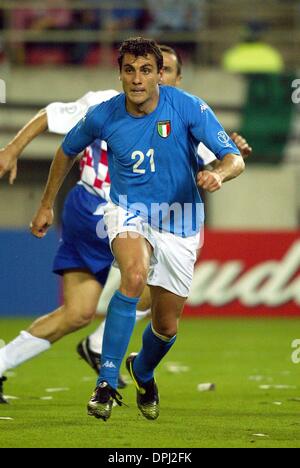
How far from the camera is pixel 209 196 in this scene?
17609mm

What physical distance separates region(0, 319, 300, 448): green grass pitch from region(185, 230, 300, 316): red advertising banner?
2195 millimetres

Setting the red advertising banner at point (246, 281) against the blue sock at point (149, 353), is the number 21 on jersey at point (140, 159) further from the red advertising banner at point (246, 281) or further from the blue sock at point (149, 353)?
the red advertising banner at point (246, 281)

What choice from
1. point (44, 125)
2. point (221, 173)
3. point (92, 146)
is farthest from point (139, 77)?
point (92, 146)

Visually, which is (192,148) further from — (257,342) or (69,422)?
(257,342)

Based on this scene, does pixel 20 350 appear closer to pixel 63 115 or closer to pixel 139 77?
pixel 63 115

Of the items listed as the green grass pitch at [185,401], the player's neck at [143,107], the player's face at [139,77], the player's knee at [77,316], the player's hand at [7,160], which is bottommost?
the green grass pitch at [185,401]

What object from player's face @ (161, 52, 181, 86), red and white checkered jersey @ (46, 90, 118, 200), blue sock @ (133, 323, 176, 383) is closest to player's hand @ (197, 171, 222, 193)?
blue sock @ (133, 323, 176, 383)

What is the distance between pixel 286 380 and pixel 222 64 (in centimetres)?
926

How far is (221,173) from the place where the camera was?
6.09 m

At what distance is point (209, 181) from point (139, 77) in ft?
2.89

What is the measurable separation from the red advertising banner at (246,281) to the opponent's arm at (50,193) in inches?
328

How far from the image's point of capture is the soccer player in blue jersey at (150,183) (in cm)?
628

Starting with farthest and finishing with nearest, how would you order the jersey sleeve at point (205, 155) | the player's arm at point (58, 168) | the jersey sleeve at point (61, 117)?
the jersey sleeve at point (61, 117), the jersey sleeve at point (205, 155), the player's arm at point (58, 168)

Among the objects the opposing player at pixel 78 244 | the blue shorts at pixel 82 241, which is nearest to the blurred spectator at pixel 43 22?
the opposing player at pixel 78 244
